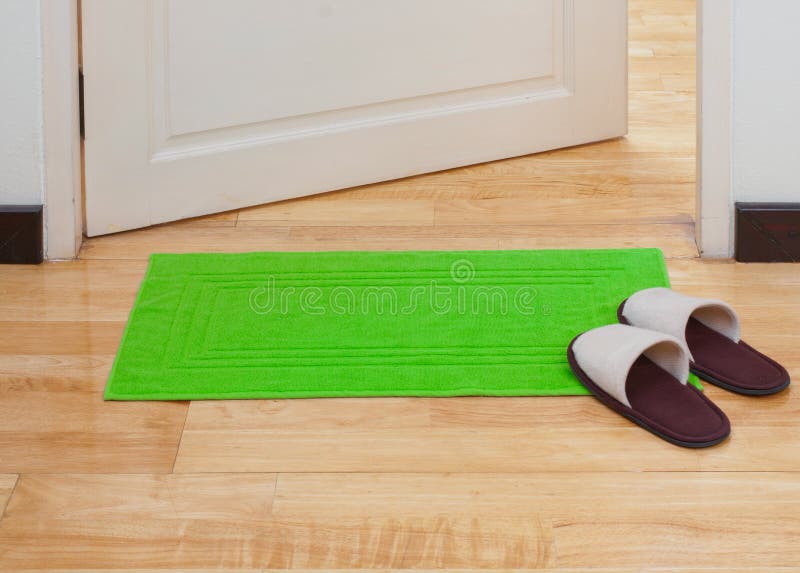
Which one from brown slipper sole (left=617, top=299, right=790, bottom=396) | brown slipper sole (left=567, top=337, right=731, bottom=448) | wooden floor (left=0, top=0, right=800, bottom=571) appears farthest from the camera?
brown slipper sole (left=617, top=299, right=790, bottom=396)

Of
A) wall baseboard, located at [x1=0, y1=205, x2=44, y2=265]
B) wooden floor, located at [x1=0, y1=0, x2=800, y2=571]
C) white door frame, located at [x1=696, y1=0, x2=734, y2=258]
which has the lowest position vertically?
wooden floor, located at [x1=0, y1=0, x2=800, y2=571]

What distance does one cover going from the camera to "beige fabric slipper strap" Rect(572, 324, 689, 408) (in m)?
1.66

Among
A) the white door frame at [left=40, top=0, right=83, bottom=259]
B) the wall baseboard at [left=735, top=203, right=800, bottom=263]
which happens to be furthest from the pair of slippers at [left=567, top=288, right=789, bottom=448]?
the white door frame at [left=40, top=0, right=83, bottom=259]

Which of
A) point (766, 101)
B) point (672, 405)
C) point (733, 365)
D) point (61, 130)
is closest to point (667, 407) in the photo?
point (672, 405)

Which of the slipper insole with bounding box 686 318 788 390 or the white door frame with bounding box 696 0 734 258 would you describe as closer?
the slipper insole with bounding box 686 318 788 390

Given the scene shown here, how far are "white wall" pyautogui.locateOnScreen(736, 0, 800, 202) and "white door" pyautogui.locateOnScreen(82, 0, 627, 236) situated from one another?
53 centimetres

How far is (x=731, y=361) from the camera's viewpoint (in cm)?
178

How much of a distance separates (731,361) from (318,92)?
1.02m

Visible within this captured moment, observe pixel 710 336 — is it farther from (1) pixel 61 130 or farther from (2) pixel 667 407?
(1) pixel 61 130

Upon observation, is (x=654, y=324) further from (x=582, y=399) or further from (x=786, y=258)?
(x=786, y=258)

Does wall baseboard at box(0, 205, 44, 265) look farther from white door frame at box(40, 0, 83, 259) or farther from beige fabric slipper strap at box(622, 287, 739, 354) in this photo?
beige fabric slipper strap at box(622, 287, 739, 354)

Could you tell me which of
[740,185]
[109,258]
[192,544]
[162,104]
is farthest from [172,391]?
[740,185]

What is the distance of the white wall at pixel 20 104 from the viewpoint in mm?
2055

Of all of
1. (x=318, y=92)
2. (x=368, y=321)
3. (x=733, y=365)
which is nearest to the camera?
(x=733, y=365)
